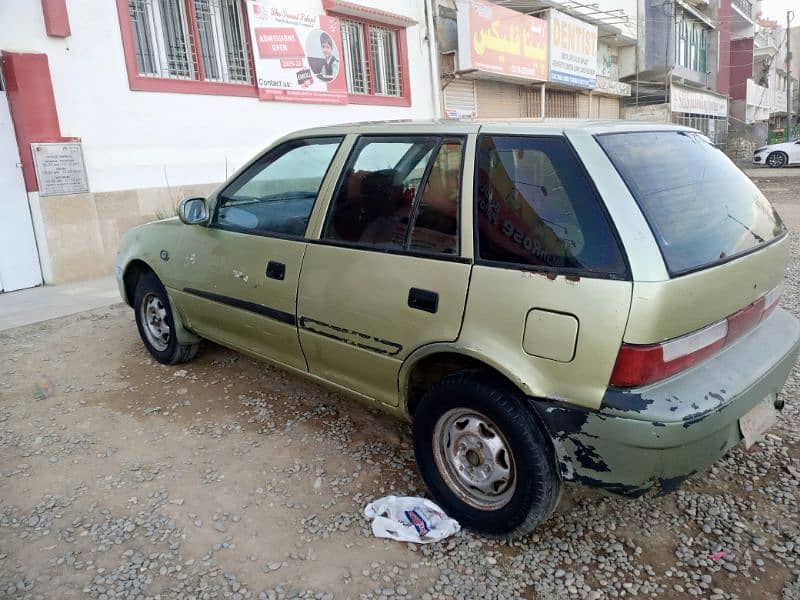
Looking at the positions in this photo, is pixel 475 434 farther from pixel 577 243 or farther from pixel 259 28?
pixel 259 28

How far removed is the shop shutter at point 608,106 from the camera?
70.8ft

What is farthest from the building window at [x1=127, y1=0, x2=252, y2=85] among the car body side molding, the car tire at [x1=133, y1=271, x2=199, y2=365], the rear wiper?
the rear wiper

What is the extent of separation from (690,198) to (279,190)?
223cm

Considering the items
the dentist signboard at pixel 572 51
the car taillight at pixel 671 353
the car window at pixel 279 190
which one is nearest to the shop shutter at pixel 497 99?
the dentist signboard at pixel 572 51

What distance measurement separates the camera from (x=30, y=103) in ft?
21.5

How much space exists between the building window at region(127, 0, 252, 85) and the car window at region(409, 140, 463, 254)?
647 cm

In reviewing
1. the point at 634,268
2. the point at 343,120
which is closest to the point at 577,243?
the point at 634,268

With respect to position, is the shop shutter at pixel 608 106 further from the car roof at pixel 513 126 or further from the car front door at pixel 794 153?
the car roof at pixel 513 126

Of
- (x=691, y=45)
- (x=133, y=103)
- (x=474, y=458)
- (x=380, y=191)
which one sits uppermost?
(x=691, y=45)

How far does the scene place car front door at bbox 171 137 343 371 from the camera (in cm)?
318

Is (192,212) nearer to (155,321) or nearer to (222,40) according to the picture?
(155,321)

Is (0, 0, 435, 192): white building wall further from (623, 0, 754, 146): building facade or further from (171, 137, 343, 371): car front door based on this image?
(623, 0, 754, 146): building facade

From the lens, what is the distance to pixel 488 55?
44.6ft

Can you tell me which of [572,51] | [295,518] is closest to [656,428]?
[295,518]
